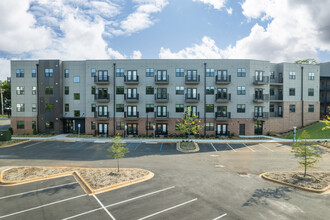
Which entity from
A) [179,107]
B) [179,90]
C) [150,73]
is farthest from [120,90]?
[179,107]

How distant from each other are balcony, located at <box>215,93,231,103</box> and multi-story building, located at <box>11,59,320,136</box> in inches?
7.0

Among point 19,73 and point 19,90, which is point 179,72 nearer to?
point 19,73

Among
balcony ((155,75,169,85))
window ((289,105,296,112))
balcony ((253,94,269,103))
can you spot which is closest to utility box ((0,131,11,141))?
balcony ((155,75,169,85))

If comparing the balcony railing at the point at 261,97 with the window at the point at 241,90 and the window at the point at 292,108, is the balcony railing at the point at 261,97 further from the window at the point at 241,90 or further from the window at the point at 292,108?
the window at the point at 292,108

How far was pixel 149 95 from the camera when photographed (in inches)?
1300

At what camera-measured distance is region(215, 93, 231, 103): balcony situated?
105 feet

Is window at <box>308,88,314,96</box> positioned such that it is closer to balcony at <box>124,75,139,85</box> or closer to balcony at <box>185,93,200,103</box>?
balcony at <box>185,93,200,103</box>

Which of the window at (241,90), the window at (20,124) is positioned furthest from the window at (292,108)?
the window at (20,124)

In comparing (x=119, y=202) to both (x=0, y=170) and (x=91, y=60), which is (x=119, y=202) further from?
(x=91, y=60)

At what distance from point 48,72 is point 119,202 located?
33930mm

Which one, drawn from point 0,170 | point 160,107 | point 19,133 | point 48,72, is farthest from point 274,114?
point 19,133

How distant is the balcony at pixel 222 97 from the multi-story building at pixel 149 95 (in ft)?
0.58

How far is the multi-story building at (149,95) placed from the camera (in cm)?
3256

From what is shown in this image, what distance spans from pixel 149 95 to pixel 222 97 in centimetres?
1350
